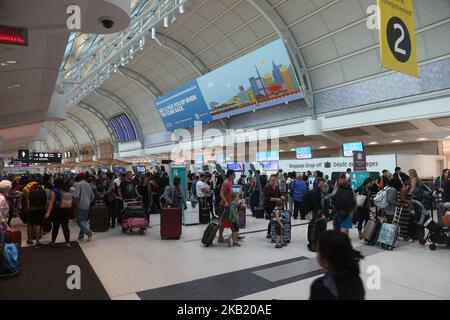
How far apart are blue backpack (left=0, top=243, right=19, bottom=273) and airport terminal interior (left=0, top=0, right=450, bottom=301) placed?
3 cm

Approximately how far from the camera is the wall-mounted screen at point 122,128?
37.5 meters

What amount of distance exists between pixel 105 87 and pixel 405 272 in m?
33.6

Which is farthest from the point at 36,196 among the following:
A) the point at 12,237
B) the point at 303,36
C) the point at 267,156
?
the point at 267,156

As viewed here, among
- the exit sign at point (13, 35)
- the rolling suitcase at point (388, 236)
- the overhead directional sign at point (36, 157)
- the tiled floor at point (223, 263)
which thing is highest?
the exit sign at point (13, 35)

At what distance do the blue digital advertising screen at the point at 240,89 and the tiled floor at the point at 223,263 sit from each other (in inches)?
490

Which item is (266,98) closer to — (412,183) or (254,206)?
(254,206)

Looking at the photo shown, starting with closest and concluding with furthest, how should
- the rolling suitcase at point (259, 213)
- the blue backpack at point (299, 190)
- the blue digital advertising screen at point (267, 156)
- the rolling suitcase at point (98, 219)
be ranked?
1. the rolling suitcase at point (98, 219)
2. the blue backpack at point (299, 190)
3. the rolling suitcase at point (259, 213)
4. the blue digital advertising screen at point (267, 156)

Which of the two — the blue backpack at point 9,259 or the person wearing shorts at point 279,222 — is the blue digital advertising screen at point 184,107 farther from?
the blue backpack at point 9,259

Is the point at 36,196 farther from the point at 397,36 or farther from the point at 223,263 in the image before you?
the point at 397,36

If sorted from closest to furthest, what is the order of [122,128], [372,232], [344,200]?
[344,200] → [372,232] → [122,128]

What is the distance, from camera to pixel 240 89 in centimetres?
2123

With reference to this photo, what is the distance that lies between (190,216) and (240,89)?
12897mm
